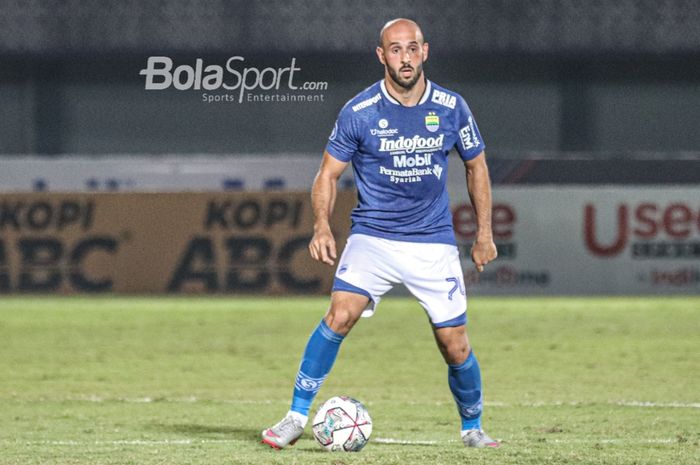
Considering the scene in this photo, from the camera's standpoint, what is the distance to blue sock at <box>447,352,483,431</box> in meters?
7.20

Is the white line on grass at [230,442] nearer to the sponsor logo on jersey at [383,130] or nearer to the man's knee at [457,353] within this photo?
the man's knee at [457,353]

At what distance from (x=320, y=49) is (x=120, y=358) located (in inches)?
493

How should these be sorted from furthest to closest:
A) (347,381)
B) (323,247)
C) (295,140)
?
(295,140) < (347,381) < (323,247)

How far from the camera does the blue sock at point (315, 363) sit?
23.1 ft

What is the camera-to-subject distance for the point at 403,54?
692cm

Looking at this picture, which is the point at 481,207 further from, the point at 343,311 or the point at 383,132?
the point at 343,311

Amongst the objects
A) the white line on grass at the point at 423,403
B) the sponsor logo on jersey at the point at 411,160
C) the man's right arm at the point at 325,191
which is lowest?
the white line on grass at the point at 423,403

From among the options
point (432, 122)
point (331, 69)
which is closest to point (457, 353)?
point (432, 122)

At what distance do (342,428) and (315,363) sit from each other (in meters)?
0.35

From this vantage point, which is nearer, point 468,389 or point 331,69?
point 468,389

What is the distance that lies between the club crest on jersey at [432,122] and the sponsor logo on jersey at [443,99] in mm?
83

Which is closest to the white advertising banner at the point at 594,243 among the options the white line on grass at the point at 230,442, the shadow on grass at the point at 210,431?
the shadow on grass at the point at 210,431

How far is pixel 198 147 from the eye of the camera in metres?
25.7

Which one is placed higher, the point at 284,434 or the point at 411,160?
the point at 411,160
